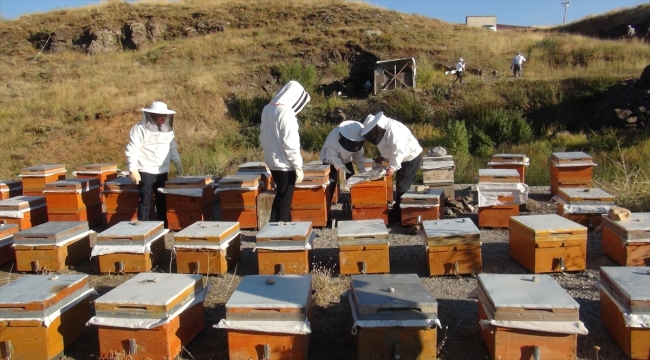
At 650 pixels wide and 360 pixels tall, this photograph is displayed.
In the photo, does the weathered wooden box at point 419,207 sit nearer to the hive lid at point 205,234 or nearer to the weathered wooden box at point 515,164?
the weathered wooden box at point 515,164

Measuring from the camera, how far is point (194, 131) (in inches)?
673

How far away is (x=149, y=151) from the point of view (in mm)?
5902

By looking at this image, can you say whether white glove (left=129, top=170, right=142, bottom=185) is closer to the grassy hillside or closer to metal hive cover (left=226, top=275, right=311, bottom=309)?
metal hive cover (left=226, top=275, right=311, bottom=309)

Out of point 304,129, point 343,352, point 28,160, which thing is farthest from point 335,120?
point 343,352

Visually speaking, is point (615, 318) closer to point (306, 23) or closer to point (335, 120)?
point (335, 120)

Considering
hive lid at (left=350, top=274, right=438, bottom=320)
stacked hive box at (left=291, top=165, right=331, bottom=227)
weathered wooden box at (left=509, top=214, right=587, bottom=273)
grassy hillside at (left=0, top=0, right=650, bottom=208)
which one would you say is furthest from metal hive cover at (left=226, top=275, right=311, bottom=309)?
grassy hillside at (left=0, top=0, right=650, bottom=208)

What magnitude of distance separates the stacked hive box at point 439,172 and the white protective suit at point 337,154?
86 centimetres

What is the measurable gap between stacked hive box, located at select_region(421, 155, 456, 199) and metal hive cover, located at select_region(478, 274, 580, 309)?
3595 mm

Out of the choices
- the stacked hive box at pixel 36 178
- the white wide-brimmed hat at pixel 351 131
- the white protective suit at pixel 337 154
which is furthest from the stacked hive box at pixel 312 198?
the stacked hive box at pixel 36 178

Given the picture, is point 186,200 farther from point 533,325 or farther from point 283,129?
point 533,325

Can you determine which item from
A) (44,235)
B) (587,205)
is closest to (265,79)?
(44,235)

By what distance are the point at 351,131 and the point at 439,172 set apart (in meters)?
1.40

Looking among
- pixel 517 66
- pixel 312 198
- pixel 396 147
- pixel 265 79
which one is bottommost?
pixel 312 198

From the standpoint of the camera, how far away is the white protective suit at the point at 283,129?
5.07 metres
